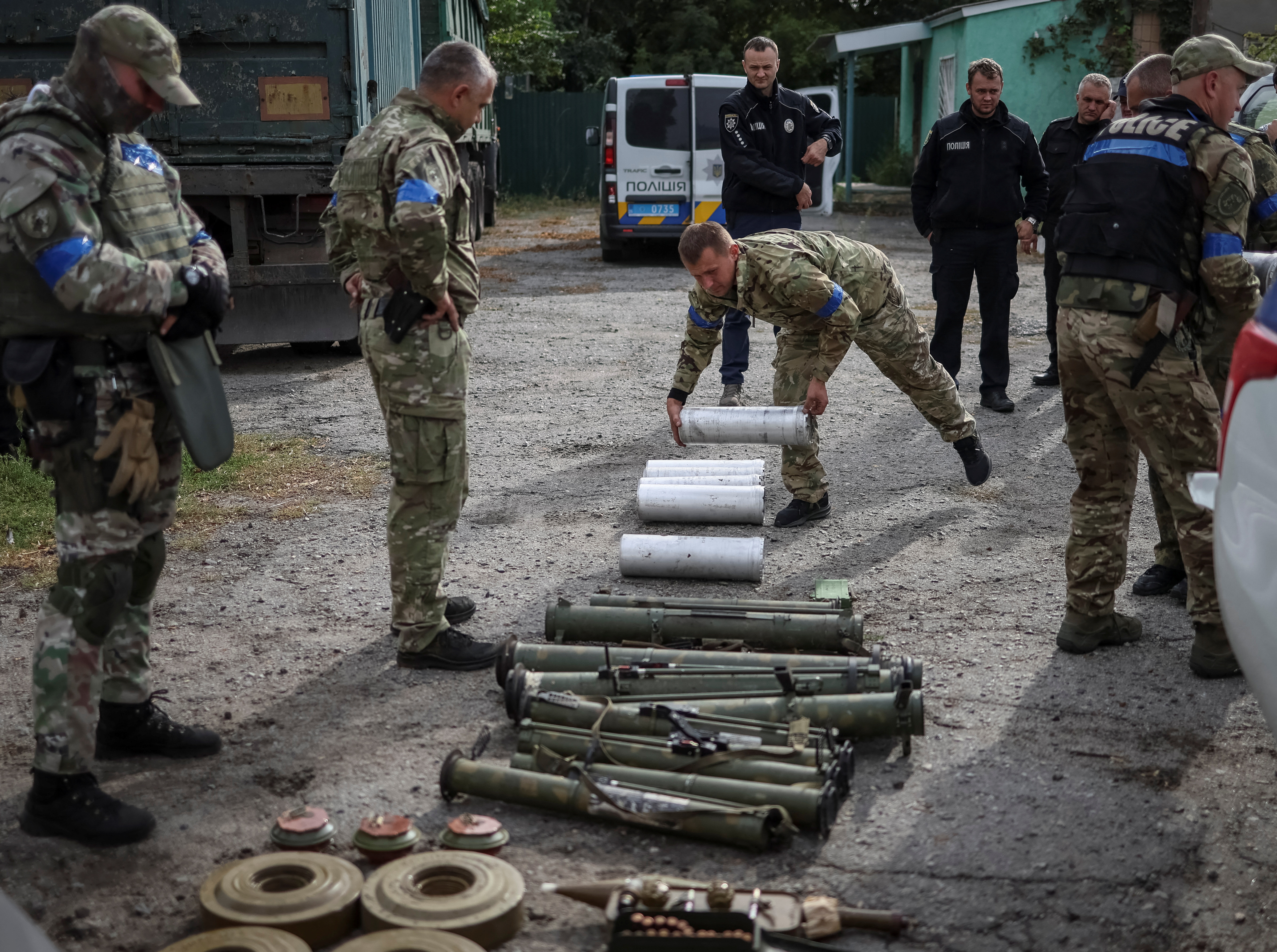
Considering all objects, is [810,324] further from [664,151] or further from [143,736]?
[664,151]

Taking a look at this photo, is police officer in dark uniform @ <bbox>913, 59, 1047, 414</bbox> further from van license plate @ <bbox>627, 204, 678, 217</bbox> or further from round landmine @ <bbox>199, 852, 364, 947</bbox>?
van license plate @ <bbox>627, 204, 678, 217</bbox>

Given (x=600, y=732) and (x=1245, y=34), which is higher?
(x=1245, y=34)

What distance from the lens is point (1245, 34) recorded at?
14.8 m

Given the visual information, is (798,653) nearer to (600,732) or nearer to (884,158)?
(600,732)

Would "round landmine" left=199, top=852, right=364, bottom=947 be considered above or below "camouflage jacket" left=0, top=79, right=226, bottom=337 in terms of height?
below

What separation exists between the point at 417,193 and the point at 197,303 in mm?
884

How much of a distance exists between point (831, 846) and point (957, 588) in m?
2.19

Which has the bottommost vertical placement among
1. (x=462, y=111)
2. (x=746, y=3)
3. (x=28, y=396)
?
(x=28, y=396)

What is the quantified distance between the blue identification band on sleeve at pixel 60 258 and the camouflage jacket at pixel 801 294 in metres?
2.99

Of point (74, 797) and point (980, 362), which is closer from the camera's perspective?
point (74, 797)

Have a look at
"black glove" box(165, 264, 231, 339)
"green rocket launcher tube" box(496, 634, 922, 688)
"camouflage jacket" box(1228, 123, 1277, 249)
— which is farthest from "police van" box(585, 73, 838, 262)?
"black glove" box(165, 264, 231, 339)

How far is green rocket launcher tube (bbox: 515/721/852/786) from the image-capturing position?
137 inches

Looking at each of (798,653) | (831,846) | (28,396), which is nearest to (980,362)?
(798,653)

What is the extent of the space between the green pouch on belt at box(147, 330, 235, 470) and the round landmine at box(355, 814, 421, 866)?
1.05m
